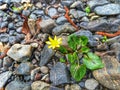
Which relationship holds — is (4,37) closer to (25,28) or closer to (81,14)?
(25,28)

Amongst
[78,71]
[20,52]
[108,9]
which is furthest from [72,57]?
[108,9]

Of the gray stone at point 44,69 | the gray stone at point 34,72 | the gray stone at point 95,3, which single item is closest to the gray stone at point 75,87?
the gray stone at point 44,69

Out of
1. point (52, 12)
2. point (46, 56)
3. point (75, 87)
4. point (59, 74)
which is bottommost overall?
point (75, 87)

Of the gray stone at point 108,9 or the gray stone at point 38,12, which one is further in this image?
the gray stone at point 38,12

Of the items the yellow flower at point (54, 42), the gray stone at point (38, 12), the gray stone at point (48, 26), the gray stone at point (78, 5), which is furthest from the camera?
the gray stone at point (38, 12)

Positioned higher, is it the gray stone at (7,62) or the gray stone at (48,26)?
the gray stone at (48,26)

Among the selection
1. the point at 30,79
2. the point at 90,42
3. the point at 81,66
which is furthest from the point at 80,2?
the point at 30,79

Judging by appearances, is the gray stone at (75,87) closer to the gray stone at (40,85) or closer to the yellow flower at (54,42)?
the gray stone at (40,85)

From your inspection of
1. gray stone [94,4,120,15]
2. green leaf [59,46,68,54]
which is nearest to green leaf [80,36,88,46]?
green leaf [59,46,68,54]
